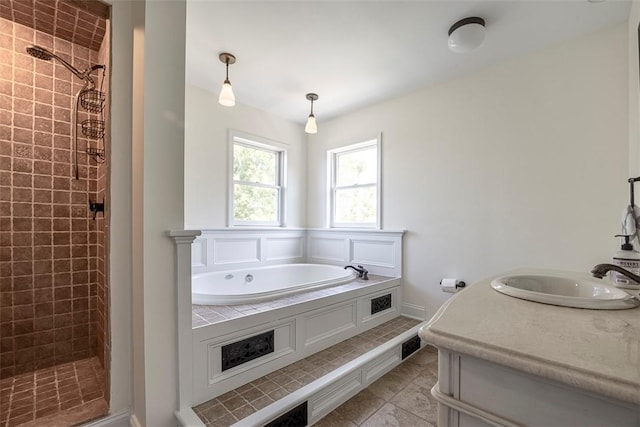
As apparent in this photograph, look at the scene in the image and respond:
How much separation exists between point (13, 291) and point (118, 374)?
108 centimetres

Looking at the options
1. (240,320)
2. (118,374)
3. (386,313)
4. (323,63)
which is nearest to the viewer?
(118,374)

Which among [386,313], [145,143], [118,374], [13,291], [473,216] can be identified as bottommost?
[386,313]

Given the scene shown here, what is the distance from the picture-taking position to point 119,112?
137cm

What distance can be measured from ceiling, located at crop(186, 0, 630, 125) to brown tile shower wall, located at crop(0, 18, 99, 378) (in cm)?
97

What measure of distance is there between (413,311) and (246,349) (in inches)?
70.6

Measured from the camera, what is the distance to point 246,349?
158cm

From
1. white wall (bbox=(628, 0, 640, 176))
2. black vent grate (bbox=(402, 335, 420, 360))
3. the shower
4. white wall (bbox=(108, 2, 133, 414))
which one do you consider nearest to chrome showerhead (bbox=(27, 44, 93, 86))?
the shower

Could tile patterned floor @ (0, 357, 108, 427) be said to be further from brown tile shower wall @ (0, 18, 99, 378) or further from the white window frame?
the white window frame

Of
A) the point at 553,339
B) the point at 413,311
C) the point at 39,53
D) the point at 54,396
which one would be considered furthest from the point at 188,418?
the point at 39,53

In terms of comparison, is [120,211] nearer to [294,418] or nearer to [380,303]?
[294,418]

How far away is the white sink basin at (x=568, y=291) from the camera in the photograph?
0.83 metres

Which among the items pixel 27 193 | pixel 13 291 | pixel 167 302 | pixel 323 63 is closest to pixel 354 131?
pixel 323 63

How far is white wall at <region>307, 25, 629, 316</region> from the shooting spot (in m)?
1.81

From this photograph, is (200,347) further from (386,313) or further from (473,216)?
(473,216)
